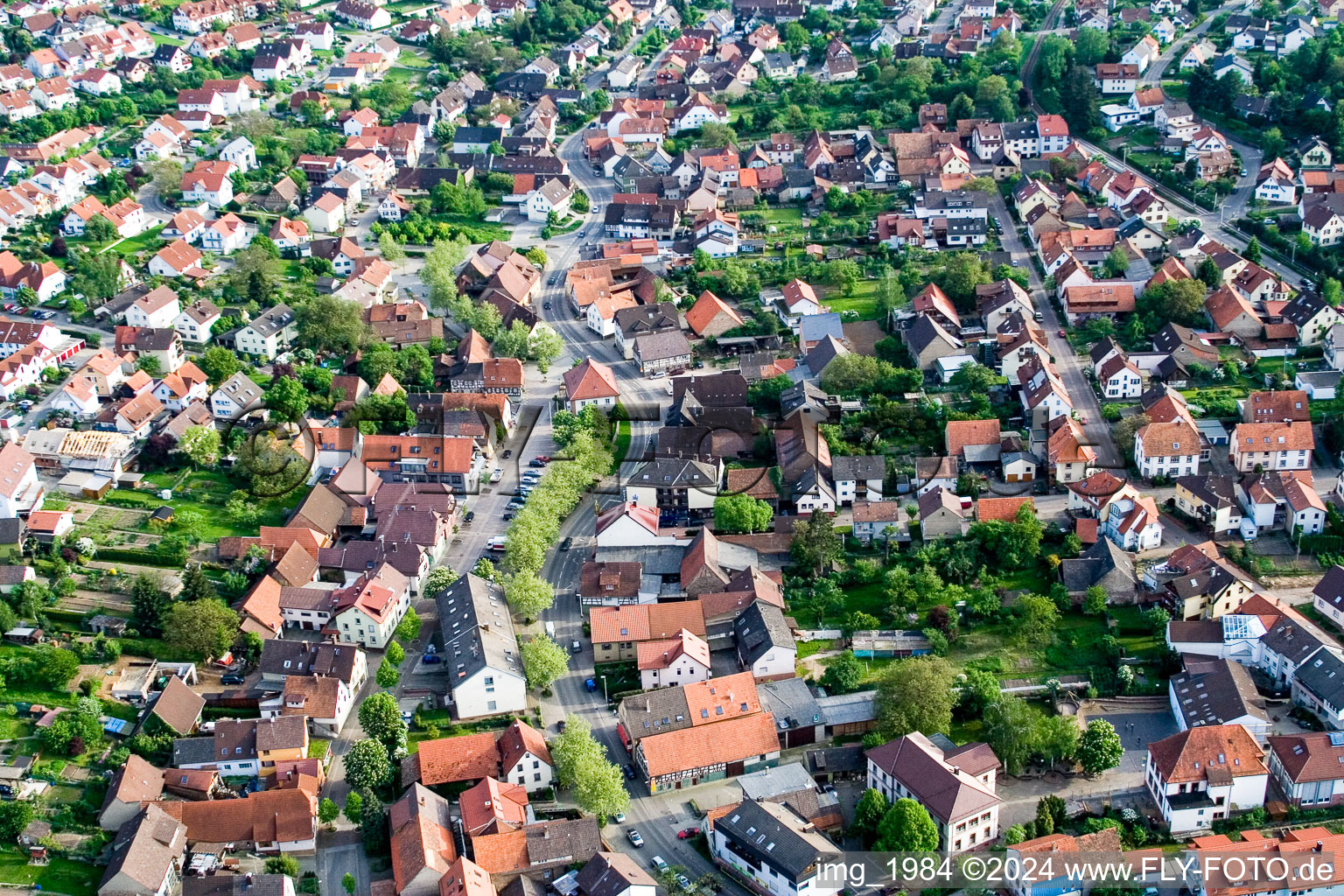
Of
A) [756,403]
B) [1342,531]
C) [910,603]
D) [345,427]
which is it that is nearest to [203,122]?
[345,427]

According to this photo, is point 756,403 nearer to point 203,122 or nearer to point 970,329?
point 970,329

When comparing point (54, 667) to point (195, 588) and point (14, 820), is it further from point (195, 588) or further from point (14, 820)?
point (14, 820)

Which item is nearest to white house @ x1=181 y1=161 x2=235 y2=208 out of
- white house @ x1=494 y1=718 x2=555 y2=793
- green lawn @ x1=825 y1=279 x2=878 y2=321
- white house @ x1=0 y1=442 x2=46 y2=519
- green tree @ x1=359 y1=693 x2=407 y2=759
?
white house @ x1=0 y1=442 x2=46 y2=519

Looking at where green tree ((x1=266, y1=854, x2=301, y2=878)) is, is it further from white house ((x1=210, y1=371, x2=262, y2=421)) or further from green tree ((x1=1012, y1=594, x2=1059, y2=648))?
white house ((x1=210, y1=371, x2=262, y2=421))

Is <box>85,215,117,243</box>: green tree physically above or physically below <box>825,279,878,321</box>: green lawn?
below

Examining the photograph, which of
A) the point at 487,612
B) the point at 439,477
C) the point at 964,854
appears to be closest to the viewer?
the point at 964,854

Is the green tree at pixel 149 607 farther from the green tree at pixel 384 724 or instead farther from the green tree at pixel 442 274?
the green tree at pixel 442 274
